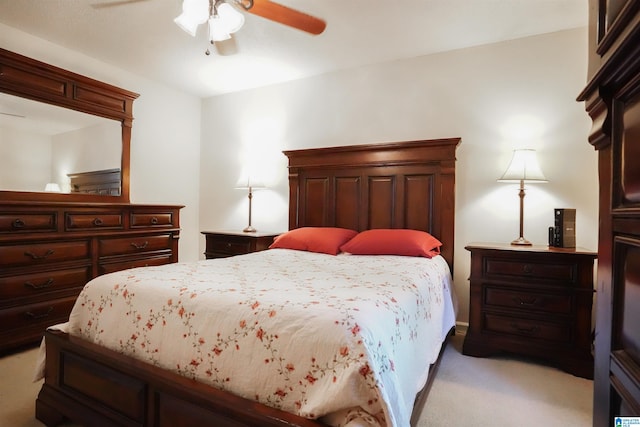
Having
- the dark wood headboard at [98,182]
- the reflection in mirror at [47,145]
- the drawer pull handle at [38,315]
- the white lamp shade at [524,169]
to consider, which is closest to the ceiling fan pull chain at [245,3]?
the white lamp shade at [524,169]

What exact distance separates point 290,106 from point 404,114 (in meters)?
1.30

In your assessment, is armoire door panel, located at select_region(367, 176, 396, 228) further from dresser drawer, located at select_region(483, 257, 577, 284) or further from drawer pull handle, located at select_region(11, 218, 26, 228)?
drawer pull handle, located at select_region(11, 218, 26, 228)

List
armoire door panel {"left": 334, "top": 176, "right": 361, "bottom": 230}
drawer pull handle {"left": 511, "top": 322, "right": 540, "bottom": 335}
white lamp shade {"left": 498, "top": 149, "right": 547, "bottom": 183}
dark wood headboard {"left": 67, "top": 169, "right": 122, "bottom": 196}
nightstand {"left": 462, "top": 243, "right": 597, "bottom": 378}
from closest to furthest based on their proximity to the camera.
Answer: nightstand {"left": 462, "top": 243, "right": 597, "bottom": 378} < drawer pull handle {"left": 511, "top": 322, "right": 540, "bottom": 335} < white lamp shade {"left": 498, "top": 149, "right": 547, "bottom": 183} < dark wood headboard {"left": 67, "top": 169, "right": 122, "bottom": 196} < armoire door panel {"left": 334, "top": 176, "right": 361, "bottom": 230}

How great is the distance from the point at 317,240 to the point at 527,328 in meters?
1.66

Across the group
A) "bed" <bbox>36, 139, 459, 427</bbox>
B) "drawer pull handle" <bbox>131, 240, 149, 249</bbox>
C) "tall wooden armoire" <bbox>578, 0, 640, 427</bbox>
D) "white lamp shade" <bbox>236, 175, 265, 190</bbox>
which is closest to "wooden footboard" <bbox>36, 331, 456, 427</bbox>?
"bed" <bbox>36, 139, 459, 427</bbox>

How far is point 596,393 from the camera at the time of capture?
27.4 inches

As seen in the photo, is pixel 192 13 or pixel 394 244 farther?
pixel 394 244

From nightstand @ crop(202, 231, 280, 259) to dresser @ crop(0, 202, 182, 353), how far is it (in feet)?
2.08

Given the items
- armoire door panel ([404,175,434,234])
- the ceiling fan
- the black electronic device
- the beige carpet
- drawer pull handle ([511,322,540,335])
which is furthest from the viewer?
armoire door panel ([404,175,434,234])

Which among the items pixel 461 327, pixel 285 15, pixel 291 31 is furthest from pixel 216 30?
pixel 461 327

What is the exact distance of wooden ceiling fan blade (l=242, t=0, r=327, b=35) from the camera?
6.11 feet

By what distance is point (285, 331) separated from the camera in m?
1.14

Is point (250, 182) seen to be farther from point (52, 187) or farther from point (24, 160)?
point (24, 160)

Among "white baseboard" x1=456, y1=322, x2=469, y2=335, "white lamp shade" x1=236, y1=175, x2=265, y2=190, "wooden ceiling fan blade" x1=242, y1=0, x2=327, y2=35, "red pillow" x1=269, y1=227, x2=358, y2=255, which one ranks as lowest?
"white baseboard" x1=456, y1=322, x2=469, y2=335
